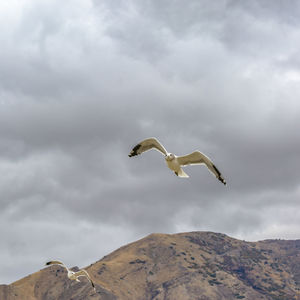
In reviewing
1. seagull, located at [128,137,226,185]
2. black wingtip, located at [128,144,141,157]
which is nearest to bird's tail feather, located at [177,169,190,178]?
seagull, located at [128,137,226,185]

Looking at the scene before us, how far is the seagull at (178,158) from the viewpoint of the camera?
33.1m

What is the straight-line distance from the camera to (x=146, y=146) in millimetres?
36000

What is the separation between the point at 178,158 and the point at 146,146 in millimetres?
2776

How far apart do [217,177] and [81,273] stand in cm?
3090

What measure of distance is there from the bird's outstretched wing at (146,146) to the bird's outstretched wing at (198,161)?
1.65 metres

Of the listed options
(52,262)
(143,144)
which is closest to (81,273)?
(52,262)

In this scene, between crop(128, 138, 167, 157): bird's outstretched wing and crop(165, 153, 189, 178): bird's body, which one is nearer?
crop(165, 153, 189, 178): bird's body

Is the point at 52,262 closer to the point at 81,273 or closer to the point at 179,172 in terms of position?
the point at 81,273

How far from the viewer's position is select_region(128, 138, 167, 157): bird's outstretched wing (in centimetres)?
3550

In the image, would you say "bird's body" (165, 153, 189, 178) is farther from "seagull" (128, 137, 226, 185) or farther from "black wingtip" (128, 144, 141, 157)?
"black wingtip" (128, 144, 141, 157)

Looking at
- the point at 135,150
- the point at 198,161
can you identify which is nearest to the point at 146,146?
the point at 135,150

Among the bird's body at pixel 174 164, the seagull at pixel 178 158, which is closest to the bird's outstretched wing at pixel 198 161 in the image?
the seagull at pixel 178 158

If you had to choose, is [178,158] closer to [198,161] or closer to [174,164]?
[174,164]

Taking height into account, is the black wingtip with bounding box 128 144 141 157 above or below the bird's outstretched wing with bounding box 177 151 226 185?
above
